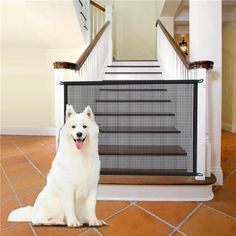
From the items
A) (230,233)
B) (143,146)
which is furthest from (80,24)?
(230,233)

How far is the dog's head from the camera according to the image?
0.84 metres

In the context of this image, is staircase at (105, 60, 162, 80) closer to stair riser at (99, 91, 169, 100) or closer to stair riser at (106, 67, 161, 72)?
stair riser at (106, 67, 161, 72)

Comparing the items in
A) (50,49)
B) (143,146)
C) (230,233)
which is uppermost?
(50,49)

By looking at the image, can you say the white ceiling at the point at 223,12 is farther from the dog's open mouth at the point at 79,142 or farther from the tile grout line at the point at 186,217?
the dog's open mouth at the point at 79,142

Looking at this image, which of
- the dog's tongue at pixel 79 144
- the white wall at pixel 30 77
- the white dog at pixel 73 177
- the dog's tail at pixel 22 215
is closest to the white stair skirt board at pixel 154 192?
the dog's tail at pixel 22 215

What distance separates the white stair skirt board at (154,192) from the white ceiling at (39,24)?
2.51 meters

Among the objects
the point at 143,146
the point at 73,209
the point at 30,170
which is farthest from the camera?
the point at 30,170

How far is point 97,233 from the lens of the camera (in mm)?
1175

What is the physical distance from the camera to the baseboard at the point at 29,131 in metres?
4.28

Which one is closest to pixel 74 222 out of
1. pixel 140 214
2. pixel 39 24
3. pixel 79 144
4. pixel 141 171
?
pixel 79 144

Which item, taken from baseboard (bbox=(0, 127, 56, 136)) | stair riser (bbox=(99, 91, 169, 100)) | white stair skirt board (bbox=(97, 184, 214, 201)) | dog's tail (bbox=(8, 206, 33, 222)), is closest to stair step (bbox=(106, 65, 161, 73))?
baseboard (bbox=(0, 127, 56, 136))

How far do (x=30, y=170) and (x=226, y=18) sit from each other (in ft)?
14.9

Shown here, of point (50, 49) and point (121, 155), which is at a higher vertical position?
point (50, 49)

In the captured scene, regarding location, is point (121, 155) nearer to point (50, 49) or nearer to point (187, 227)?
point (187, 227)
